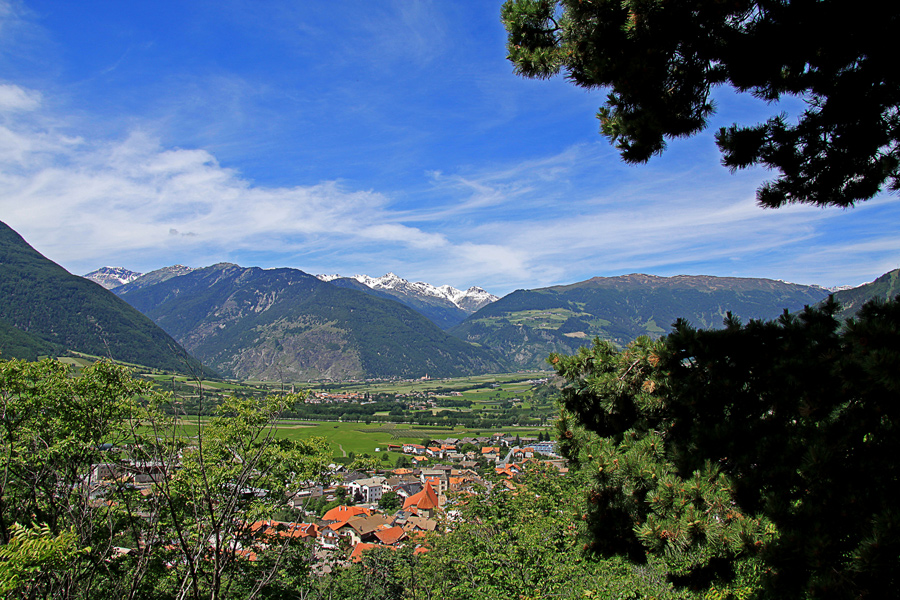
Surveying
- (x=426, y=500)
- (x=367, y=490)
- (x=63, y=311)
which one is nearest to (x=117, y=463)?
(x=426, y=500)

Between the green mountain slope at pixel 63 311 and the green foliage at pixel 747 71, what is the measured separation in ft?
521

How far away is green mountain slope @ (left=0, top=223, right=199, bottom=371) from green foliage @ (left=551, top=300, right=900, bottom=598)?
521 ft

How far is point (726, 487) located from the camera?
317cm

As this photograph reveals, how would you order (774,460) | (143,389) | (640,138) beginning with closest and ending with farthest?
(774,460) < (640,138) < (143,389)

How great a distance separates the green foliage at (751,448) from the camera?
2.55 m

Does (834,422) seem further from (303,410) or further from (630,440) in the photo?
(303,410)

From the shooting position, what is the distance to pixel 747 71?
401cm

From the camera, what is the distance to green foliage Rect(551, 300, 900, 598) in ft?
8.38

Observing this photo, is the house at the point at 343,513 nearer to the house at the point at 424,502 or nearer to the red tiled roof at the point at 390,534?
the house at the point at 424,502

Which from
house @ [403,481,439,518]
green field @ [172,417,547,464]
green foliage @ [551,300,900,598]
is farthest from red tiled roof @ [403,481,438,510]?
green foliage @ [551,300,900,598]

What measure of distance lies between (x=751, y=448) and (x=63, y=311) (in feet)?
672

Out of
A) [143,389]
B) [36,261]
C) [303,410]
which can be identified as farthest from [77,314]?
[143,389]

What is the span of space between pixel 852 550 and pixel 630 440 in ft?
5.03

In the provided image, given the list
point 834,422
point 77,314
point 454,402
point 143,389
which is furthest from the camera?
point 77,314
